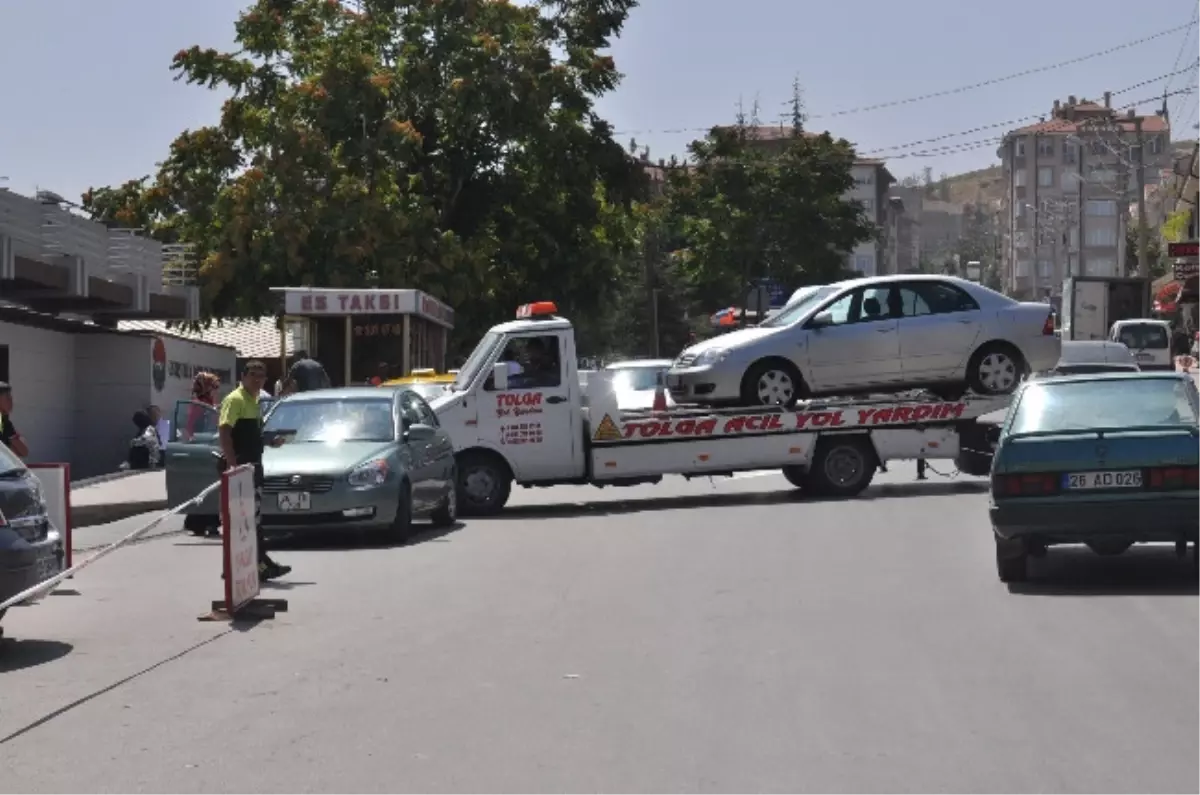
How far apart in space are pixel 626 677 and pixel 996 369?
13233 mm

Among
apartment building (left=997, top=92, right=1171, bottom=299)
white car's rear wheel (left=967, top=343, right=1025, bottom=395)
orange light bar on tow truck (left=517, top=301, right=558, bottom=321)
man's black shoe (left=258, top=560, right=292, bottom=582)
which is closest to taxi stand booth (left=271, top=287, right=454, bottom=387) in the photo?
orange light bar on tow truck (left=517, top=301, right=558, bottom=321)

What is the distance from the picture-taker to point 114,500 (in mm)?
25031

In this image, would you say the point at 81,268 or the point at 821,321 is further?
the point at 81,268

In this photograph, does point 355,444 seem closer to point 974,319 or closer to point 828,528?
point 828,528

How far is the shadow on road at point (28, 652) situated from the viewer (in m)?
10.9

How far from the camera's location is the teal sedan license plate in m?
13.0

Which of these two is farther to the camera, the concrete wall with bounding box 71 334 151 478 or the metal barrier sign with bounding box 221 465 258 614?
the concrete wall with bounding box 71 334 151 478

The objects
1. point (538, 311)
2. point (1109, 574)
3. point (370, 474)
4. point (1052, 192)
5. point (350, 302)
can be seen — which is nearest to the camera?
point (1109, 574)

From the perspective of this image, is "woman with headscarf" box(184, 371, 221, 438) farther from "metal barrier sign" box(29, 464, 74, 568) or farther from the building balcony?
"metal barrier sign" box(29, 464, 74, 568)

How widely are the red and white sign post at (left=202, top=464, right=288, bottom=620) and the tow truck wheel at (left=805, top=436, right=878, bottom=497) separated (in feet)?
34.5

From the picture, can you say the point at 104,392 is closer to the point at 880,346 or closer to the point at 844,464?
the point at 844,464

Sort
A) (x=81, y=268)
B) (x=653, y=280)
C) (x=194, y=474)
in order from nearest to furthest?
1. (x=194, y=474)
2. (x=81, y=268)
3. (x=653, y=280)

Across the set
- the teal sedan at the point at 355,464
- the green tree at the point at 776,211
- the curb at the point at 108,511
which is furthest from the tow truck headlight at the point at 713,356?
the green tree at the point at 776,211

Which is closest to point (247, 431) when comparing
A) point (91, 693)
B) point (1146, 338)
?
point (91, 693)
